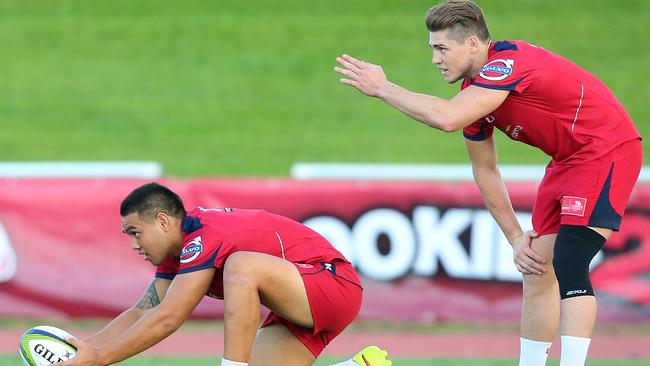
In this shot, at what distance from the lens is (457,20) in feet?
17.8

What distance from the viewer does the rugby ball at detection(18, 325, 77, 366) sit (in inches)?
204

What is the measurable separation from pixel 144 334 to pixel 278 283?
69 cm

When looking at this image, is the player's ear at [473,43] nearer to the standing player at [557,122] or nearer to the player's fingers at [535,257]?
the standing player at [557,122]

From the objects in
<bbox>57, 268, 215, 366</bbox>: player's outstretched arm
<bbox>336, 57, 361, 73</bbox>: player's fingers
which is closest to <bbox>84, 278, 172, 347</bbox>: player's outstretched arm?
<bbox>57, 268, 215, 366</bbox>: player's outstretched arm

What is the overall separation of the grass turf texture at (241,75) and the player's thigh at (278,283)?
978cm

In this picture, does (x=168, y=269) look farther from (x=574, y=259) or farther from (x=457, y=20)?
(x=574, y=259)

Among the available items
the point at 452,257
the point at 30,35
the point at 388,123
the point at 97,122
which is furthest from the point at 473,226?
the point at 30,35

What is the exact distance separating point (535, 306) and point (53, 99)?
1275 centimetres

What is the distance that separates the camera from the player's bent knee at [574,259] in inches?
213

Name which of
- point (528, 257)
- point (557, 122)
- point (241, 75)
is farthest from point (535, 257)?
point (241, 75)

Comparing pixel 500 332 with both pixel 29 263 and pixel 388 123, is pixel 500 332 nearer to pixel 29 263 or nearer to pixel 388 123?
pixel 29 263

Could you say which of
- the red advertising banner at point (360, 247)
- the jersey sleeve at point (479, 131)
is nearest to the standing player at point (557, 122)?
the jersey sleeve at point (479, 131)

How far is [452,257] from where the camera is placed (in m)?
9.29

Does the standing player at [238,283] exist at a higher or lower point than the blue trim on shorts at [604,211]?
lower
